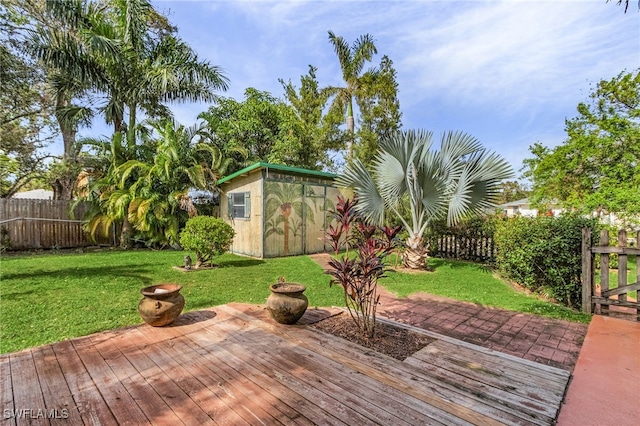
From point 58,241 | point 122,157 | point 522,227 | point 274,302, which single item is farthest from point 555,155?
point 58,241

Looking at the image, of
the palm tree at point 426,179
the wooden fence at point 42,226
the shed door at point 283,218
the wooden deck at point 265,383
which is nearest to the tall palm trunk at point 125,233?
the wooden fence at point 42,226

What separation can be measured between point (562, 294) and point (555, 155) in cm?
745

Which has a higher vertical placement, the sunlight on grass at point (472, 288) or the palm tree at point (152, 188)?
the palm tree at point (152, 188)

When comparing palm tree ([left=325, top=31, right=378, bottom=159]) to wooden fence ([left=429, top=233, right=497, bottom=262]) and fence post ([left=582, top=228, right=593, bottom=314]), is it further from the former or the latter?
fence post ([left=582, top=228, right=593, bottom=314])

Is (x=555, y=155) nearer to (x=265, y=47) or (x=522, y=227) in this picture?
(x=522, y=227)

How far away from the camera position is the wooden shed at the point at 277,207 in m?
9.07

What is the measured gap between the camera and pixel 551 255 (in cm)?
495

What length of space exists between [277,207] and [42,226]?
8427 mm

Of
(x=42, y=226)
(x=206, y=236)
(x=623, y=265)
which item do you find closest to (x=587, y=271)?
(x=623, y=265)

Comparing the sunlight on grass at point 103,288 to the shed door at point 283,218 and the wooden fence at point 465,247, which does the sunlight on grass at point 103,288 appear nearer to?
the shed door at point 283,218

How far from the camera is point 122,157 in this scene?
1033 cm

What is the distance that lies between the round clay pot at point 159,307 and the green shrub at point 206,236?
3.46 m

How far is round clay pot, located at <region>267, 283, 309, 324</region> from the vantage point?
3605mm

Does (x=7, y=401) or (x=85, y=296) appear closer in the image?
(x=7, y=401)
